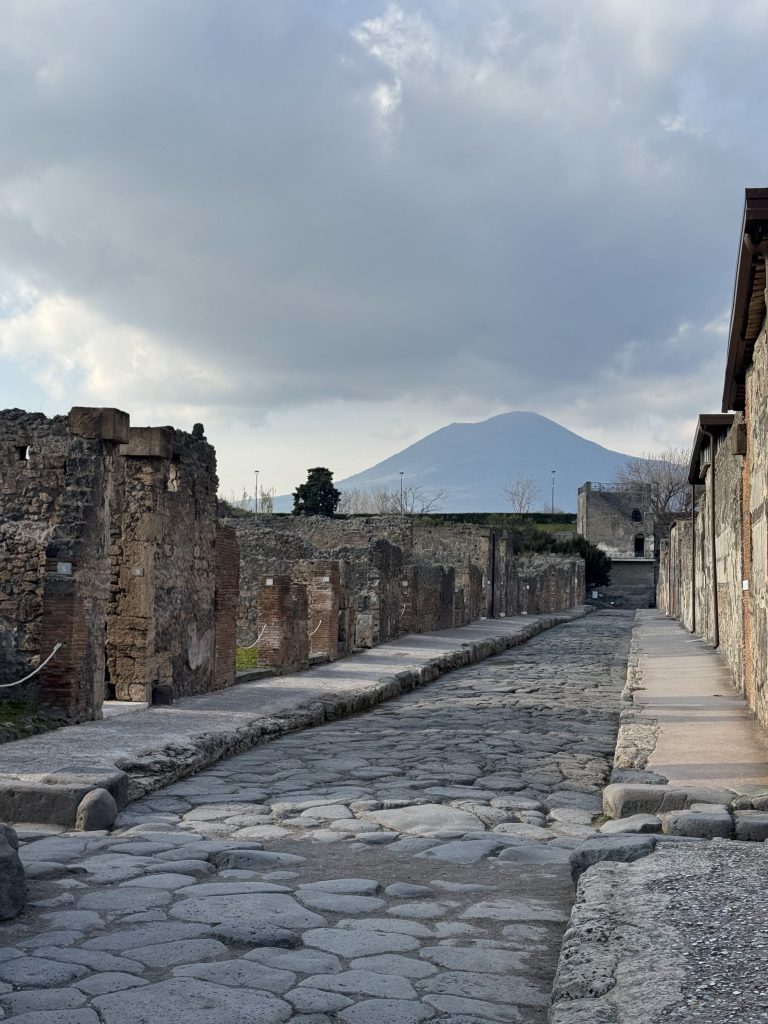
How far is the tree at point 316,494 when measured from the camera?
53125mm

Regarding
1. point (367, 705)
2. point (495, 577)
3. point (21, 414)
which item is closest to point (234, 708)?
point (367, 705)

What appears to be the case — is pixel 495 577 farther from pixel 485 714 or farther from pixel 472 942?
pixel 472 942

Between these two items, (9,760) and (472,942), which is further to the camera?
(9,760)

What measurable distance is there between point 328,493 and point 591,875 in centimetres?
5074

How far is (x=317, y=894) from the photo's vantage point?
419cm

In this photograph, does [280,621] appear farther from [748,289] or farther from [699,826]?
[699,826]

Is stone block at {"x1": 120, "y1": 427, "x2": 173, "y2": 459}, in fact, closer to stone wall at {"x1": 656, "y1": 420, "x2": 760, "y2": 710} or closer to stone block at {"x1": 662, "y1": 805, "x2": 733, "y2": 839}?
stone wall at {"x1": 656, "y1": 420, "x2": 760, "y2": 710}

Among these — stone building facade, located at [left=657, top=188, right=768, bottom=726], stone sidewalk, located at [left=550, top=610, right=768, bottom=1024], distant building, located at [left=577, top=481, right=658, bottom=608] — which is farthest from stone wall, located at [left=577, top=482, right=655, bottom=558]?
stone sidewalk, located at [left=550, top=610, right=768, bottom=1024]

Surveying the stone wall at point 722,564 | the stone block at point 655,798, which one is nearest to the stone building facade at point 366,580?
the stone wall at point 722,564

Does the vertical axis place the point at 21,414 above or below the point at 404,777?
above

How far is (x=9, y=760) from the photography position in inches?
260

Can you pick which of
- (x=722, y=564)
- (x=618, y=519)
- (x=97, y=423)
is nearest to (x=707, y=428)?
(x=722, y=564)

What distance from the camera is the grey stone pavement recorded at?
3.08 metres

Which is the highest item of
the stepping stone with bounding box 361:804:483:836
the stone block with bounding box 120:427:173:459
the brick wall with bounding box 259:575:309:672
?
the stone block with bounding box 120:427:173:459
